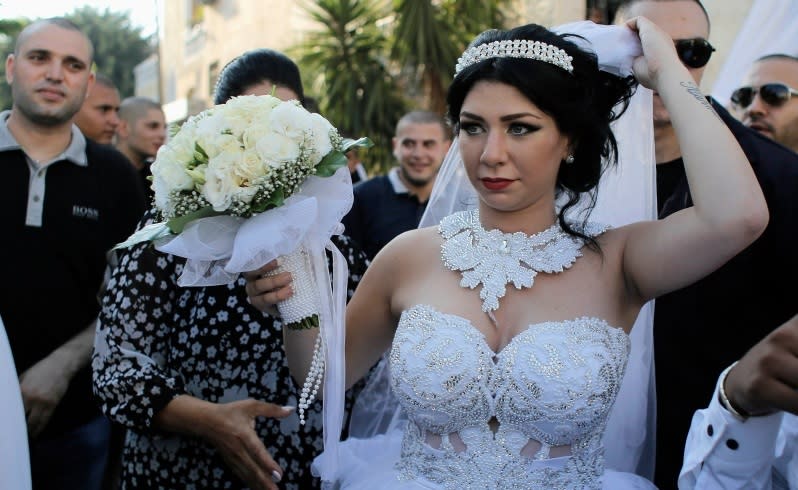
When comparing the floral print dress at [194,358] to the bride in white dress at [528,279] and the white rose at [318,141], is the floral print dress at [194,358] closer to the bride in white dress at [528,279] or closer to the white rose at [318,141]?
the bride in white dress at [528,279]

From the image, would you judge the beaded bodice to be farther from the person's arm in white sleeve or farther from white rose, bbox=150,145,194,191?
white rose, bbox=150,145,194,191

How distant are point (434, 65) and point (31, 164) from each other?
9359mm

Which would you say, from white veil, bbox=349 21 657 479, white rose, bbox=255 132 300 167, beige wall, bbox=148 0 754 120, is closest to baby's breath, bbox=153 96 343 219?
white rose, bbox=255 132 300 167

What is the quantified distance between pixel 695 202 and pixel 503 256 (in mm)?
613

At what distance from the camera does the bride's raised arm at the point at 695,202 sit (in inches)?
84.4

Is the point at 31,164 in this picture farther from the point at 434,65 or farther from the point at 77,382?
the point at 434,65

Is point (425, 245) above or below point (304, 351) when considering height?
above

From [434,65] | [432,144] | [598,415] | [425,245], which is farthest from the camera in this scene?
[434,65]

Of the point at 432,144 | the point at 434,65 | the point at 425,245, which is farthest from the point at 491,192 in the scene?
the point at 434,65

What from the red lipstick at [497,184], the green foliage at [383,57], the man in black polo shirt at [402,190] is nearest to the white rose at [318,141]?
the red lipstick at [497,184]

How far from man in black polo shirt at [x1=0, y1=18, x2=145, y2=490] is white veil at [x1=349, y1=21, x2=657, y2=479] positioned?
1.46 meters

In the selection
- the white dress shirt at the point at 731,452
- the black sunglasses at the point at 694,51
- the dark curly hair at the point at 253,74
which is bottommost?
the white dress shirt at the point at 731,452

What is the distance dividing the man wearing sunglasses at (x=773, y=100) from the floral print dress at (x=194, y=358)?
9.82ft

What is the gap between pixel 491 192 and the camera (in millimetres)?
2445
